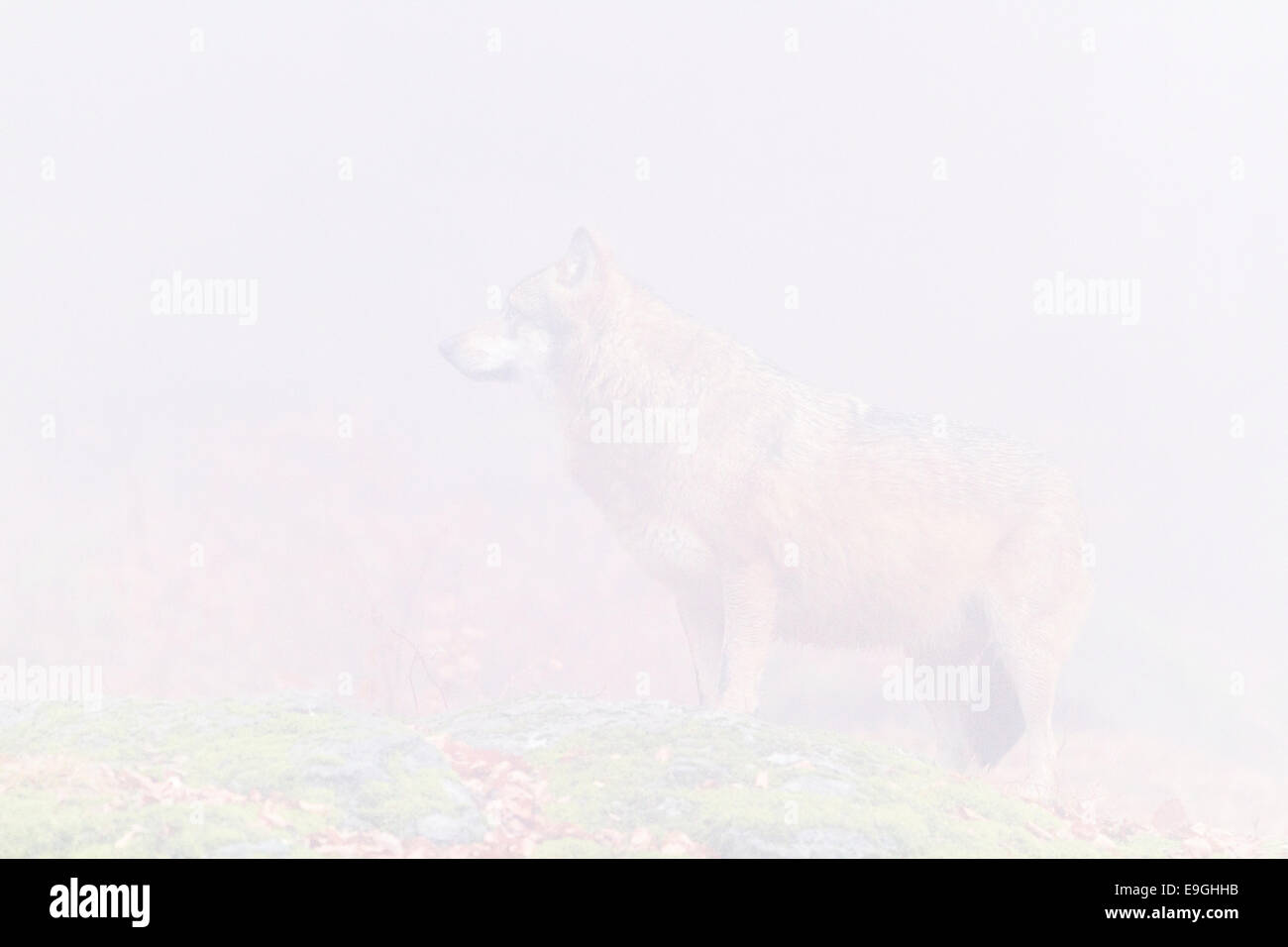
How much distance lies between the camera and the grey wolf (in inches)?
434

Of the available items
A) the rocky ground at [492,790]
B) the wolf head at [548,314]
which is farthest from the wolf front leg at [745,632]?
the wolf head at [548,314]

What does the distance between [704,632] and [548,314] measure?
3282 mm

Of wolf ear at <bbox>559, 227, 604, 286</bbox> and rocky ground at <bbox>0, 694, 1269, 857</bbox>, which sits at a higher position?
wolf ear at <bbox>559, 227, 604, 286</bbox>

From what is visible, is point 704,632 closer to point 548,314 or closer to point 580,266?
point 548,314

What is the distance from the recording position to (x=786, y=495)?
36.2 feet

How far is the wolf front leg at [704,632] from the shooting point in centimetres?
1114

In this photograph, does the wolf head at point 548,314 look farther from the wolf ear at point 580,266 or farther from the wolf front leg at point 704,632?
the wolf front leg at point 704,632

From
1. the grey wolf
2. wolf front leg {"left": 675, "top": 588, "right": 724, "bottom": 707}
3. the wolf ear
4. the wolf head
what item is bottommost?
wolf front leg {"left": 675, "top": 588, "right": 724, "bottom": 707}

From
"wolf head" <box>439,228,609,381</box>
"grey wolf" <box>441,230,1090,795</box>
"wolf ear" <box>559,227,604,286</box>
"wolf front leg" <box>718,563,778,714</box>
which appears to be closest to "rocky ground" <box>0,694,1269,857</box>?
"wolf front leg" <box>718,563,778,714</box>

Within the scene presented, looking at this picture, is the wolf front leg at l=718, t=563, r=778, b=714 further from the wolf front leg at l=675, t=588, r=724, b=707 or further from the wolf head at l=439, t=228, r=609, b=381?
the wolf head at l=439, t=228, r=609, b=381

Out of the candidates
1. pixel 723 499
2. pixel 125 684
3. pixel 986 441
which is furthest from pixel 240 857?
pixel 125 684

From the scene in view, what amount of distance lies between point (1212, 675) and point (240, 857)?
22.9 metres

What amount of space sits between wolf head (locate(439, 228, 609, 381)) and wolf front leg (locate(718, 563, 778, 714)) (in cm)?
281

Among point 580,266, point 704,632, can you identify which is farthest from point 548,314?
point 704,632
